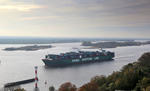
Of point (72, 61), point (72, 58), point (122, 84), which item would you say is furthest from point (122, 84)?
point (72, 58)

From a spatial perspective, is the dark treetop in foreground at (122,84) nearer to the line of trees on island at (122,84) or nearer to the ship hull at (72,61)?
the line of trees on island at (122,84)

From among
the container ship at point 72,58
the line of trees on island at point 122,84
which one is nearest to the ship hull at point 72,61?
the container ship at point 72,58

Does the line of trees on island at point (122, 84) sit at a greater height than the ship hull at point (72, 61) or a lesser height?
greater

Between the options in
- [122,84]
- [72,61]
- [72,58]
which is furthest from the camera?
[72,58]

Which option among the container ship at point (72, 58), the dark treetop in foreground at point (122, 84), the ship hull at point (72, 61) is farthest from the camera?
the container ship at point (72, 58)

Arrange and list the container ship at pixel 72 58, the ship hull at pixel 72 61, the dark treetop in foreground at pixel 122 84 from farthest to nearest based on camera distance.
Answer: the container ship at pixel 72 58, the ship hull at pixel 72 61, the dark treetop in foreground at pixel 122 84

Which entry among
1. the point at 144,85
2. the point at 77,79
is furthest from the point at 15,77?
the point at 144,85

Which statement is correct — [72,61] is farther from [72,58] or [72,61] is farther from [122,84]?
[122,84]

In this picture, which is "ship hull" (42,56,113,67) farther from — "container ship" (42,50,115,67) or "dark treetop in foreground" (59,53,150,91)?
"dark treetop in foreground" (59,53,150,91)

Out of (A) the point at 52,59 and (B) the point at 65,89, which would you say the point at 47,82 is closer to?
(B) the point at 65,89

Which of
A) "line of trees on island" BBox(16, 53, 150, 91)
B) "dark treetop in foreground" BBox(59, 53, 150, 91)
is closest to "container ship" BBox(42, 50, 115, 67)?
"line of trees on island" BBox(16, 53, 150, 91)
